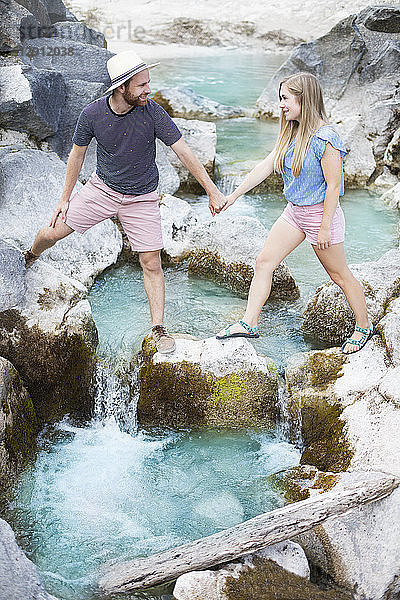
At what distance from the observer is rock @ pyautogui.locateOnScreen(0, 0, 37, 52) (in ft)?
26.7

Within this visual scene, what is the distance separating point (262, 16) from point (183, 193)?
27730mm

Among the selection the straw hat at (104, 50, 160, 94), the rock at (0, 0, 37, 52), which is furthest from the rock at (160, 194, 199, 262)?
the straw hat at (104, 50, 160, 94)

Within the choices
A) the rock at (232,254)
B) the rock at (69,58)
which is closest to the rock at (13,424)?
the rock at (232,254)

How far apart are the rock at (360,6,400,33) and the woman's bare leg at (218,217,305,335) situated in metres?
9.81

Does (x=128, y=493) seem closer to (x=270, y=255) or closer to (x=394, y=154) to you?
(x=270, y=255)

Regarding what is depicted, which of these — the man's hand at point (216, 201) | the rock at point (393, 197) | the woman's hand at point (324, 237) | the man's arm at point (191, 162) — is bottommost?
the rock at point (393, 197)

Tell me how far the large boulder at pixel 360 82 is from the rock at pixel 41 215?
522 centimetres

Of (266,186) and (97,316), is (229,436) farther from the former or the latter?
(266,186)

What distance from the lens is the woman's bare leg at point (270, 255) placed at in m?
4.79

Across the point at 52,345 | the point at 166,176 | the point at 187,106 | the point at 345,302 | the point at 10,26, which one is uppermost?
the point at 10,26

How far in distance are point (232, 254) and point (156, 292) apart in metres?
1.90

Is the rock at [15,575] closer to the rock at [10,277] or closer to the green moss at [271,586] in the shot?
the green moss at [271,586]

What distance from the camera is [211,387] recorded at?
193 inches

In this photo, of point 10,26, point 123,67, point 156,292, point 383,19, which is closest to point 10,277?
point 156,292
